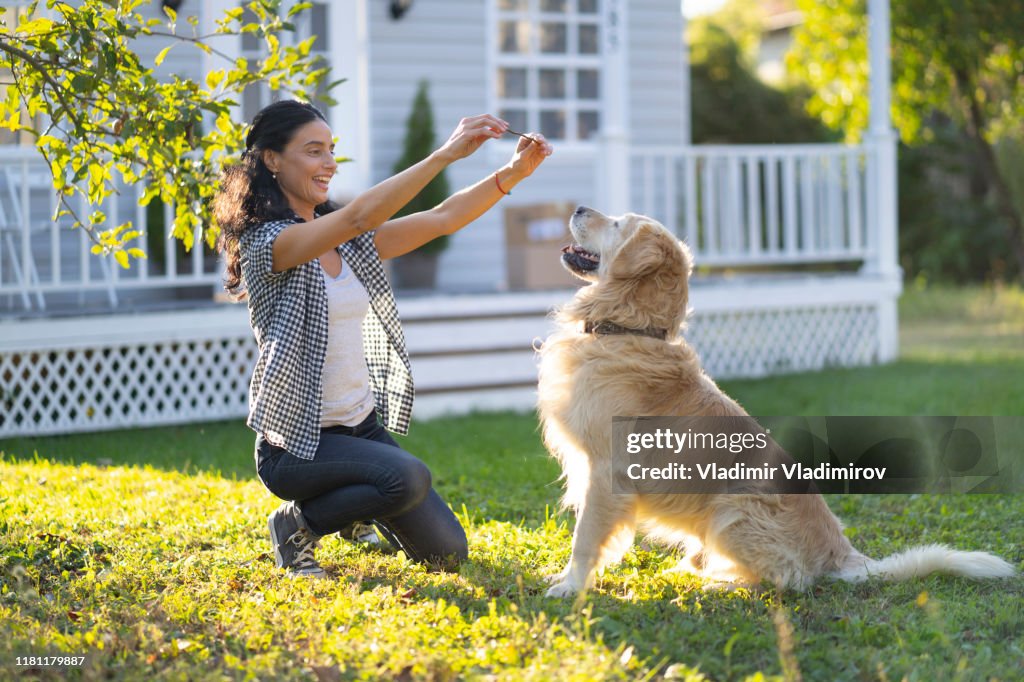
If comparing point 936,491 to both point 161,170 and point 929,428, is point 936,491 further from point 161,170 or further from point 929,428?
point 161,170

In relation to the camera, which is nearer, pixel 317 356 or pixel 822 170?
pixel 317 356

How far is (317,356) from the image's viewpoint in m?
3.88

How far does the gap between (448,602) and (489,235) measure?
24.7ft

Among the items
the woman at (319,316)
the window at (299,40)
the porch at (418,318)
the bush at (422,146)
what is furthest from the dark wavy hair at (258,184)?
the bush at (422,146)

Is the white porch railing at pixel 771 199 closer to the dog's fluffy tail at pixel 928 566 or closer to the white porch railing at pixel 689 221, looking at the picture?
the white porch railing at pixel 689 221

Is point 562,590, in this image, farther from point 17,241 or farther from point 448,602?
point 17,241

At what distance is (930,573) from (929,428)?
3126mm

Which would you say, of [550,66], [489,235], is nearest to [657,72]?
[550,66]

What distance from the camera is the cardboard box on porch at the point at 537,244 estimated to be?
9266 mm

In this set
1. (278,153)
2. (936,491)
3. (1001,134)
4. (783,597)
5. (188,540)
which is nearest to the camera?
(783,597)

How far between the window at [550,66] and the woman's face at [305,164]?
7070 millimetres

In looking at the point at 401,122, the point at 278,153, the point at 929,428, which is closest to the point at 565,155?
the point at 401,122

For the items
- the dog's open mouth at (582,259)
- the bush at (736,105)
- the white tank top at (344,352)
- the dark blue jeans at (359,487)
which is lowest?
the dark blue jeans at (359,487)

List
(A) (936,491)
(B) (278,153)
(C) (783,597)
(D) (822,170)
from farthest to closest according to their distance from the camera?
(D) (822,170) < (A) (936,491) < (B) (278,153) < (C) (783,597)
